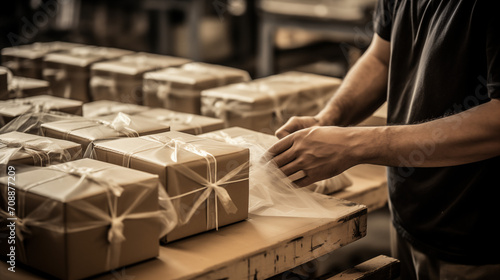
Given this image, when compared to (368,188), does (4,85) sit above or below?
above

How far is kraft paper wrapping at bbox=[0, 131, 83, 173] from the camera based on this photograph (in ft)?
4.42

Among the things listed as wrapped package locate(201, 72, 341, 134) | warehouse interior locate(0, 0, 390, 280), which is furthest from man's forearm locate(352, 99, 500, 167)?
warehouse interior locate(0, 0, 390, 280)

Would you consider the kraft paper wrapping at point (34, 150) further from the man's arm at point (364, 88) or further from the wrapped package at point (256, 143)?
the man's arm at point (364, 88)

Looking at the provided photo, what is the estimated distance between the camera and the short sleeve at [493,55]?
136 centimetres

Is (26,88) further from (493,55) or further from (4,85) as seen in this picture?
(493,55)

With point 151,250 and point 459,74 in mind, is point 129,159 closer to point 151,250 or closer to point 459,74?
point 151,250

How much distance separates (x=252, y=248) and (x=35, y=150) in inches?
21.3

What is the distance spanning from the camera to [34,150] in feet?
4.58

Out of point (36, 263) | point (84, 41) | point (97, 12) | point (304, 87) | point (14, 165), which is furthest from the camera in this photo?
point (97, 12)

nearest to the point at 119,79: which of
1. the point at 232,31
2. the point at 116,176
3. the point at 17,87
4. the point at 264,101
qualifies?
the point at 17,87

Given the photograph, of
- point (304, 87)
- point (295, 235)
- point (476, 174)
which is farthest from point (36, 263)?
point (304, 87)

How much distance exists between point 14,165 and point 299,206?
2.18ft

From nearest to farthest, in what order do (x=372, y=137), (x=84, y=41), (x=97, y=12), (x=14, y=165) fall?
(x=14, y=165) < (x=372, y=137) < (x=84, y=41) < (x=97, y=12)

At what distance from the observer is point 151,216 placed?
123cm
